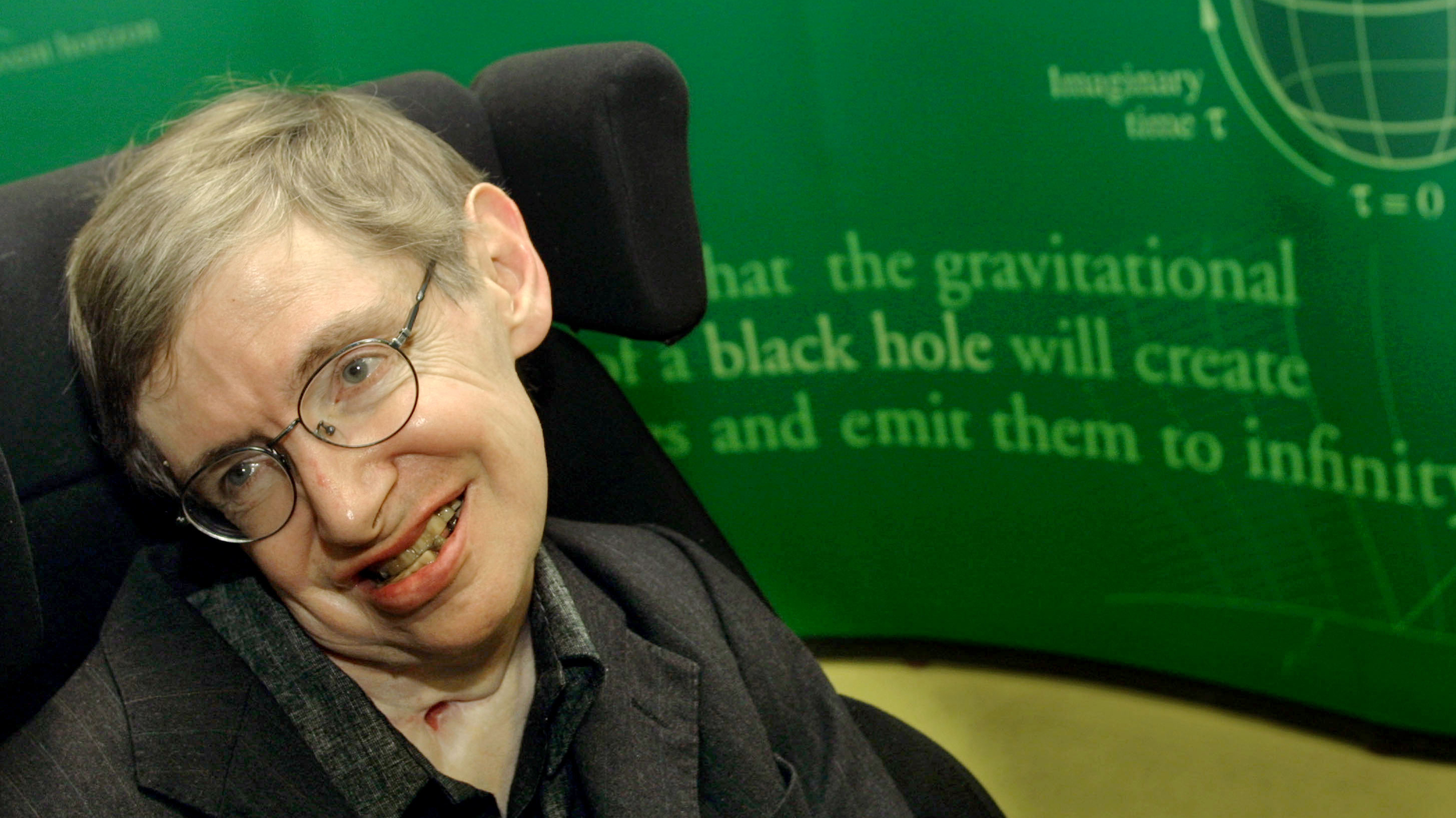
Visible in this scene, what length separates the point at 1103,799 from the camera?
86.7 inches

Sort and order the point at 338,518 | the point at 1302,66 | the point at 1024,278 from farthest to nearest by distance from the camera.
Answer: the point at 1024,278, the point at 1302,66, the point at 338,518

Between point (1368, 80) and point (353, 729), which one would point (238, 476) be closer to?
point (353, 729)

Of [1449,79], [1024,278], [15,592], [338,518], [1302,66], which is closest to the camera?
[15,592]

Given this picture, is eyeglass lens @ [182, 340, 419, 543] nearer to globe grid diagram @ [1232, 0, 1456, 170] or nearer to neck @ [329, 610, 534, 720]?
neck @ [329, 610, 534, 720]

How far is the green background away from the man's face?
1167 mm

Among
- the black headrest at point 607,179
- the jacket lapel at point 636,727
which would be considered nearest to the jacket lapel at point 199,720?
the jacket lapel at point 636,727

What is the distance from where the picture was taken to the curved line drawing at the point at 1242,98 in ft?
5.88

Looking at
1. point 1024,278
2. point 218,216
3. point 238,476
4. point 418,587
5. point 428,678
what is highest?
point 218,216

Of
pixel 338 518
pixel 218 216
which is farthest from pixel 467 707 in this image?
pixel 218 216

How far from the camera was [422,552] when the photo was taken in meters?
1.06

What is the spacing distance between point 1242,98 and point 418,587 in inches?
54.5

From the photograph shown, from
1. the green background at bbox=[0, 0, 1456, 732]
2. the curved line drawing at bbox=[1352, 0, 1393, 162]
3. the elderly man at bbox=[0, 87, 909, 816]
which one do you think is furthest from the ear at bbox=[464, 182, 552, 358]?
the curved line drawing at bbox=[1352, 0, 1393, 162]

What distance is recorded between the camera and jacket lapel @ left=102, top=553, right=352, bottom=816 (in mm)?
1003

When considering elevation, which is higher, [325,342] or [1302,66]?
[325,342]
